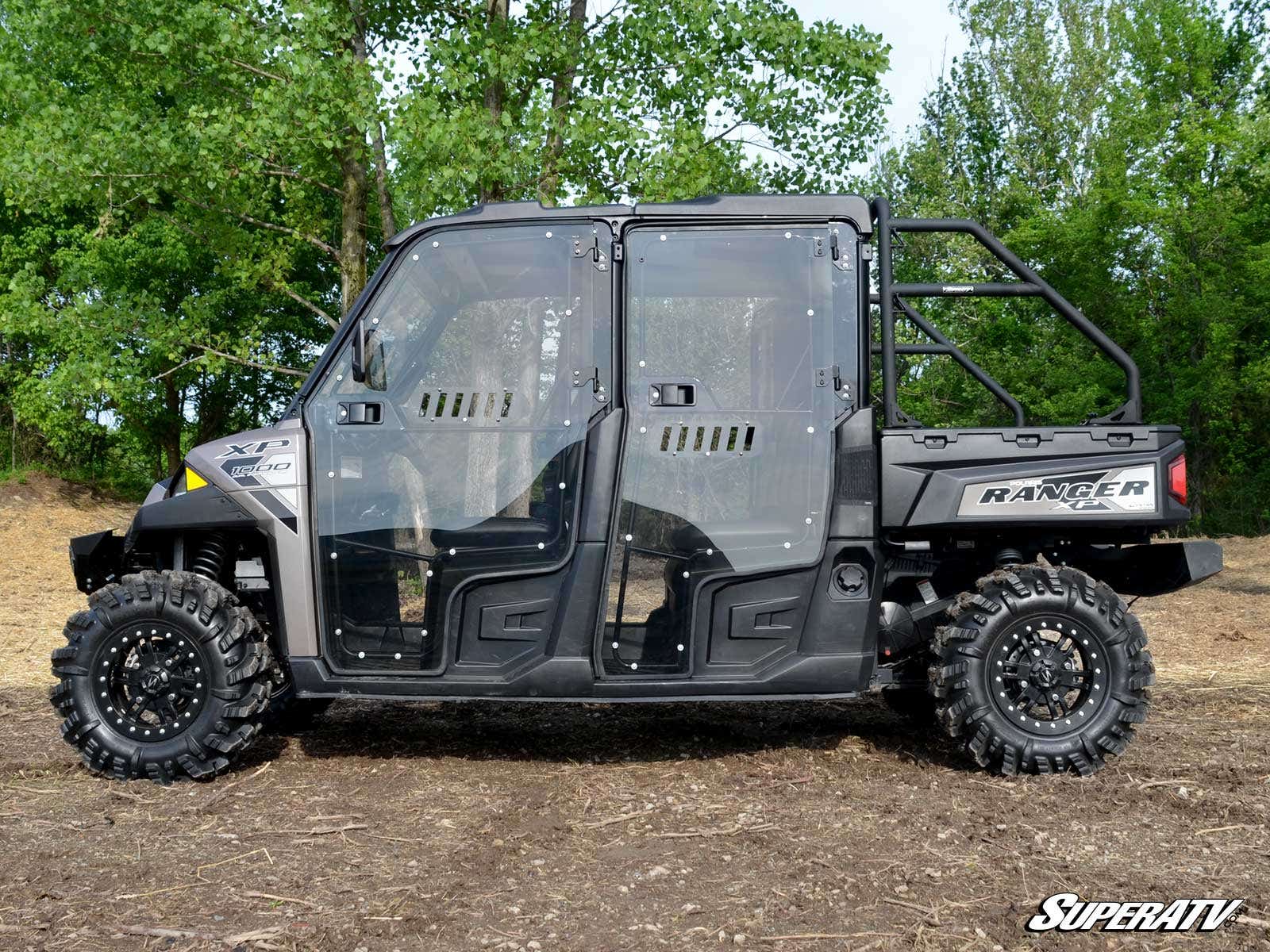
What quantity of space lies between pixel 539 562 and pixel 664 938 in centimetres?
190

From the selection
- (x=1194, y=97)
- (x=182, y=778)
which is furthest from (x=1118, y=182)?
(x=182, y=778)

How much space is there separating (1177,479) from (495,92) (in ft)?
32.3

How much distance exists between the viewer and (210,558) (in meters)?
5.19

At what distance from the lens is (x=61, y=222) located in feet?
83.9

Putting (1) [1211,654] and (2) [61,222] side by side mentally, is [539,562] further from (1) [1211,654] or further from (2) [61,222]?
(2) [61,222]

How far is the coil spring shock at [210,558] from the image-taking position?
5180 millimetres

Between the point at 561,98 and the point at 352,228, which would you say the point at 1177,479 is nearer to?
the point at 561,98

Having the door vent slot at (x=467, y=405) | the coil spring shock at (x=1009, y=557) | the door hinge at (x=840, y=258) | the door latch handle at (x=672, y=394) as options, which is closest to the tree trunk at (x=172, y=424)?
the door vent slot at (x=467, y=405)

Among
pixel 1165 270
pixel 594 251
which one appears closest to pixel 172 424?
pixel 1165 270

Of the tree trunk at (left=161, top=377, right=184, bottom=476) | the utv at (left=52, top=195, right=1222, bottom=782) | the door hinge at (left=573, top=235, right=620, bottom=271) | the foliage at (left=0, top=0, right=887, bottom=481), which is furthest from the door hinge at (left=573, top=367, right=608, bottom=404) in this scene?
the tree trunk at (left=161, top=377, right=184, bottom=476)

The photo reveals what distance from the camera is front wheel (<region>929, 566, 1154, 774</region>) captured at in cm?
486

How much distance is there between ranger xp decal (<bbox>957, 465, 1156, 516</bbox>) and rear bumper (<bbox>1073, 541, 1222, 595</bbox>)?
0.39 m

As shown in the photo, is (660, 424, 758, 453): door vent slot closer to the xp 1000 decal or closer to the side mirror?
the side mirror

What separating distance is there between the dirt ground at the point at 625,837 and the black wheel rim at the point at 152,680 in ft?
0.90
